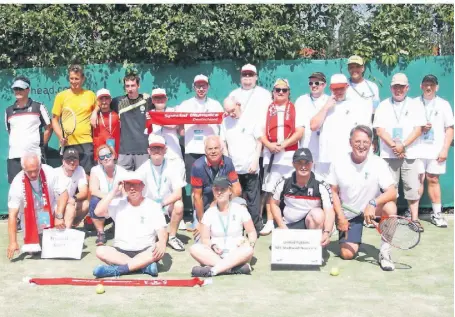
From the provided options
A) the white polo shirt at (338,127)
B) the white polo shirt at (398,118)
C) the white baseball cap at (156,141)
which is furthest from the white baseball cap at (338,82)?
the white baseball cap at (156,141)

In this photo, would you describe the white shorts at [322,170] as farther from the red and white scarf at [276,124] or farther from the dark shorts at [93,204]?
the dark shorts at [93,204]

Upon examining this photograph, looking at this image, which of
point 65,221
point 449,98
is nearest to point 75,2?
point 65,221

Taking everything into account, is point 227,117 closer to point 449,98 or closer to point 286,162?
point 286,162

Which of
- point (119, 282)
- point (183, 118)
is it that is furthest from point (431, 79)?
point (119, 282)

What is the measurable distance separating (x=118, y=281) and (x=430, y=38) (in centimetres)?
631

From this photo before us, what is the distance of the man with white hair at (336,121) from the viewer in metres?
8.78

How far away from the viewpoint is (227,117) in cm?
890

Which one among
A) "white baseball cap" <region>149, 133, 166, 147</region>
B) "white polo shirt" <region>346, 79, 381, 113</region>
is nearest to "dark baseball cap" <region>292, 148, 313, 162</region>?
"white baseball cap" <region>149, 133, 166, 147</region>

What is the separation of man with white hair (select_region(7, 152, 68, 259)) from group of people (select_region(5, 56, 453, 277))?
0.01 meters

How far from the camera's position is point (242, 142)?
8.83 m

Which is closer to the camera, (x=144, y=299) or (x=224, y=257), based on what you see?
(x=144, y=299)

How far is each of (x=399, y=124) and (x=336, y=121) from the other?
0.98 metres

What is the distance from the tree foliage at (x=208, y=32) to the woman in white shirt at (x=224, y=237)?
3300mm

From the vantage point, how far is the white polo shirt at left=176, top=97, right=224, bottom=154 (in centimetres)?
910
